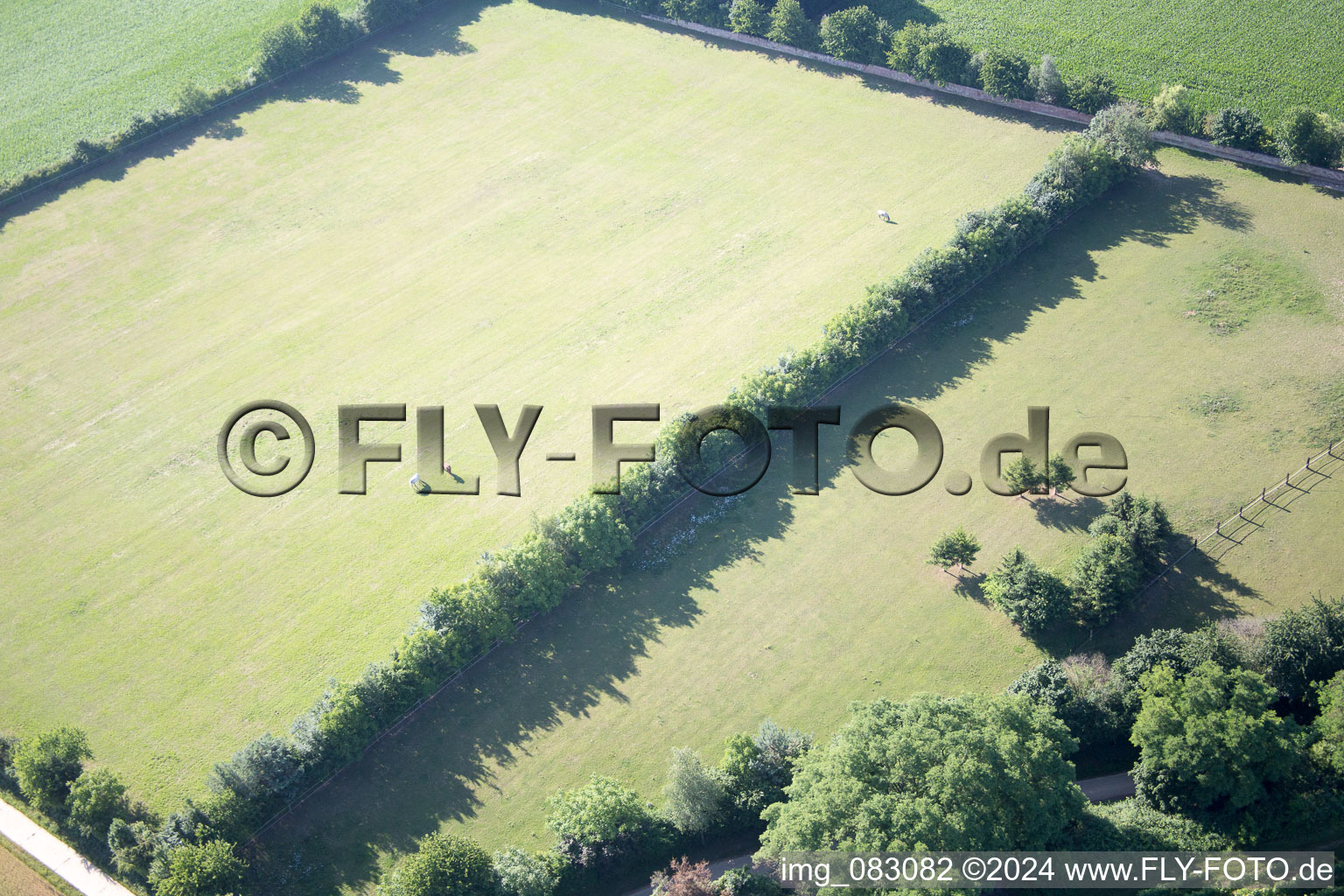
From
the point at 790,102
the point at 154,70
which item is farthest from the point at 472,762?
the point at 154,70

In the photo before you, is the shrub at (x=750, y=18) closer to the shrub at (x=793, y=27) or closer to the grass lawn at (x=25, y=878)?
the shrub at (x=793, y=27)

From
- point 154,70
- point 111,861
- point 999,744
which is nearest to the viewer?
point 999,744

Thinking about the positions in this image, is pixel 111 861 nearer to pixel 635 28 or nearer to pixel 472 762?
pixel 472 762

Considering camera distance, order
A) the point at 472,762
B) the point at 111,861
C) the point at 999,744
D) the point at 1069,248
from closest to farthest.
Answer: the point at 999,744 → the point at 111,861 → the point at 472,762 → the point at 1069,248

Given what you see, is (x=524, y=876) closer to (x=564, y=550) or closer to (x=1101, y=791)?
(x=564, y=550)

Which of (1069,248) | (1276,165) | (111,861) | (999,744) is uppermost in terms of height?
(1276,165)

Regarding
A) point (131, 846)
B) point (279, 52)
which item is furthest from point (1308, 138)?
point (279, 52)

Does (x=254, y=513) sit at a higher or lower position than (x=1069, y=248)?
lower

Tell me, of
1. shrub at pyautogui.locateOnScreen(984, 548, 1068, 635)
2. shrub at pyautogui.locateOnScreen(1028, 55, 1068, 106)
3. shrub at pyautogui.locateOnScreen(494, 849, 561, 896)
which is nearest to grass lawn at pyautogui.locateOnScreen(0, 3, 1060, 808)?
shrub at pyautogui.locateOnScreen(1028, 55, 1068, 106)

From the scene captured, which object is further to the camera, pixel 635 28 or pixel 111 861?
pixel 635 28
